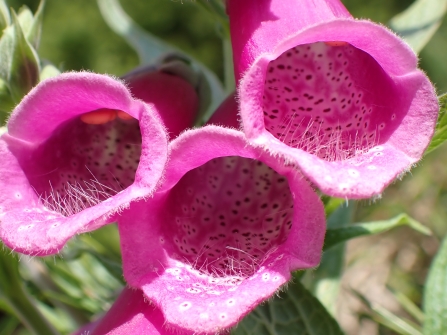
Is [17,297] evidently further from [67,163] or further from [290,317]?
[290,317]

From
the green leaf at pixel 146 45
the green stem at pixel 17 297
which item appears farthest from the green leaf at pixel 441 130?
the green stem at pixel 17 297

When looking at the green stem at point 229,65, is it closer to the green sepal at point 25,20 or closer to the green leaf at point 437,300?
the green sepal at point 25,20

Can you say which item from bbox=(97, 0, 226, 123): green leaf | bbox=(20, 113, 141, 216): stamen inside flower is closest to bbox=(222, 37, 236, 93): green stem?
bbox=(97, 0, 226, 123): green leaf

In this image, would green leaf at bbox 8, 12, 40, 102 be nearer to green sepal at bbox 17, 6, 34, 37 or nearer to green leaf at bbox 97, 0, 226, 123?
green sepal at bbox 17, 6, 34, 37

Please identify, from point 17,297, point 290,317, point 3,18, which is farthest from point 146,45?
point 290,317

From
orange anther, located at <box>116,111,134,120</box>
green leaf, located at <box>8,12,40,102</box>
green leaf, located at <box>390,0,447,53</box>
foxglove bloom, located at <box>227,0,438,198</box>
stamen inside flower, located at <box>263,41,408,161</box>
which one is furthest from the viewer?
green leaf, located at <box>390,0,447,53</box>

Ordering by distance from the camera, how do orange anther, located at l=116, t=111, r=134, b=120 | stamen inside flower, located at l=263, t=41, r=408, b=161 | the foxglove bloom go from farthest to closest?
orange anther, located at l=116, t=111, r=134, b=120
stamen inside flower, located at l=263, t=41, r=408, b=161
the foxglove bloom

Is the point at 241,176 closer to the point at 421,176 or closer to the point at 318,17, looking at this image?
the point at 318,17
